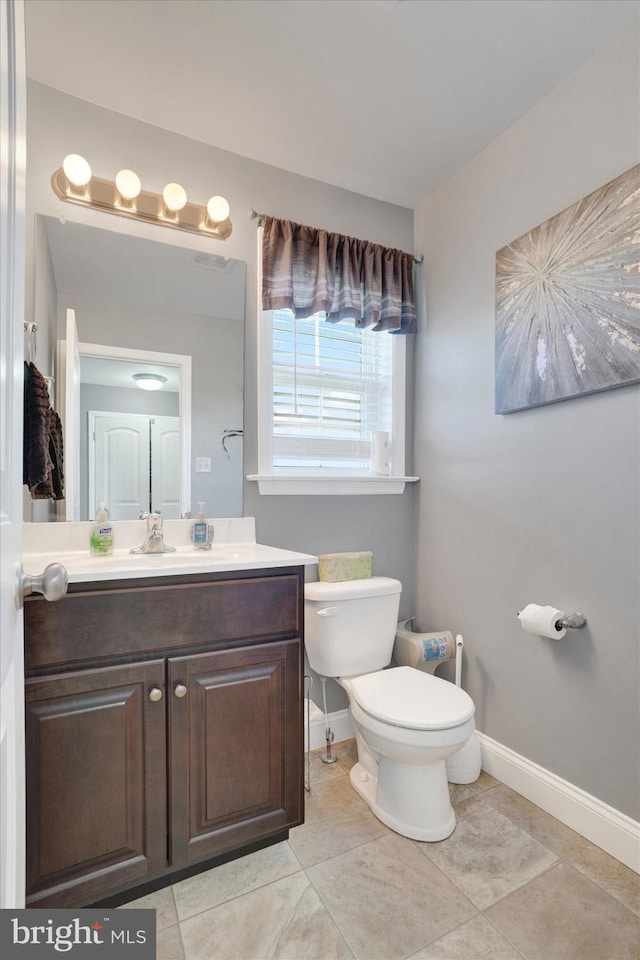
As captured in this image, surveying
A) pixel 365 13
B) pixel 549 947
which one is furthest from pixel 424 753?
pixel 365 13

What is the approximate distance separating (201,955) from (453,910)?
0.67m

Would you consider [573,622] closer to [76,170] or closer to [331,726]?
[331,726]

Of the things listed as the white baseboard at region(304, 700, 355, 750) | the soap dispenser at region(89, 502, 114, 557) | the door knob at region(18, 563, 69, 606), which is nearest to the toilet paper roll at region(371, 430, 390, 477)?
the white baseboard at region(304, 700, 355, 750)

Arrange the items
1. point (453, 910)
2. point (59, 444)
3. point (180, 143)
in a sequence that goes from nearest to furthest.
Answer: point (453, 910)
point (59, 444)
point (180, 143)

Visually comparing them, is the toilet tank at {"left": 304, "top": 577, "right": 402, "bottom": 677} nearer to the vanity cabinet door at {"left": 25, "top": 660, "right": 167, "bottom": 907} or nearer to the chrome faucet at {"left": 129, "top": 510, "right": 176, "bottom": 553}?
the chrome faucet at {"left": 129, "top": 510, "right": 176, "bottom": 553}

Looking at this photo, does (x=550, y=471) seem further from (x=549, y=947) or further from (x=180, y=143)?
(x=180, y=143)

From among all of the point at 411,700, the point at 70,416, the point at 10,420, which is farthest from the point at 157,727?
the point at 70,416

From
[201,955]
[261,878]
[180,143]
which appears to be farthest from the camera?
[180,143]

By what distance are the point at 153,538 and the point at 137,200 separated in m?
1.28

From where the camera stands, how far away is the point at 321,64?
1616 millimetres

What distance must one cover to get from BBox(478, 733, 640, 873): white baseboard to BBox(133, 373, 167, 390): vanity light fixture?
1949 millimetres

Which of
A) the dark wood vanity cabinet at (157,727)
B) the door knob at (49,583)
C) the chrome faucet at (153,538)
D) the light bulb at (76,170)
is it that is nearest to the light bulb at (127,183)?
the light bulb at (76,170)

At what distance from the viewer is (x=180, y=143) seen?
190 cm

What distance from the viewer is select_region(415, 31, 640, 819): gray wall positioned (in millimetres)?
1515
